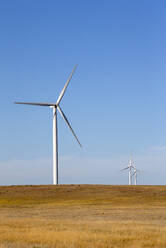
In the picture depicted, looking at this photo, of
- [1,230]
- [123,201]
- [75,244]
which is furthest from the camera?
[123,201]

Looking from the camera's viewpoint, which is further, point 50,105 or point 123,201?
point 50,105

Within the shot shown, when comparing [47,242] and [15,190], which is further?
[15,190]

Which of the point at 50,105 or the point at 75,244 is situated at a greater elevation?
the point at 50,105

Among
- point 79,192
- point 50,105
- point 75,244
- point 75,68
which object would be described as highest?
point 75,68

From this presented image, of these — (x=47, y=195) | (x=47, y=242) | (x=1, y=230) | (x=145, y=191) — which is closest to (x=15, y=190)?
(x=47, y=195)

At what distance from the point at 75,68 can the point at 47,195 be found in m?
26.7

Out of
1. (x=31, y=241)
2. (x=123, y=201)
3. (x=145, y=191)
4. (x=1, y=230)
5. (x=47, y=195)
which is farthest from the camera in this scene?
(x=145, y=191)

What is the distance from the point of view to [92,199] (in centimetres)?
8475

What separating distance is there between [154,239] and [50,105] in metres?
74.2

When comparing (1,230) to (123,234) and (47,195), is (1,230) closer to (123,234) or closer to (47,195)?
(123,234)

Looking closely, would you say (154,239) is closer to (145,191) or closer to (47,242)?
(47,242)

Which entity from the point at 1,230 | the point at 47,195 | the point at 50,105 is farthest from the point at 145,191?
the point at 1,230

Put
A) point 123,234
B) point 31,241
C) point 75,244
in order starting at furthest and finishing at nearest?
1. point 123,234
2. point 31,241
3. point 75,244

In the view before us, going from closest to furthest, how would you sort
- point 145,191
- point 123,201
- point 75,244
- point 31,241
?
point 75,244 < point 31,241 < point 123,201 < point 145,191
